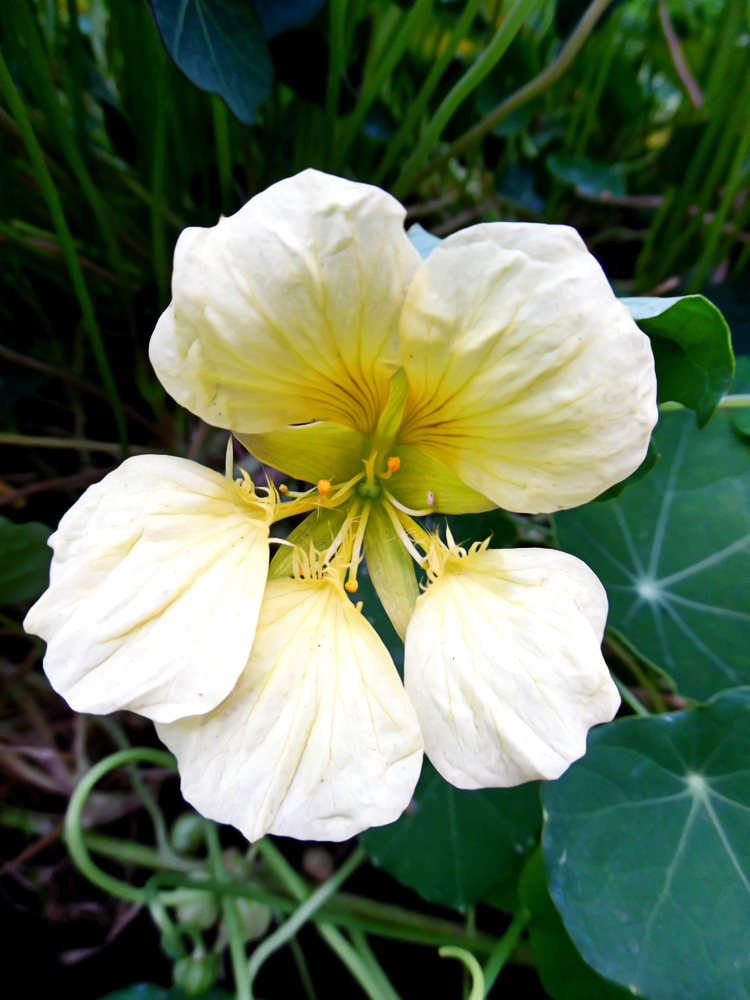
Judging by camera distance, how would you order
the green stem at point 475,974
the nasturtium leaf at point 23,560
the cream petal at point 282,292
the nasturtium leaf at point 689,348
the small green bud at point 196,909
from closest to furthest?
the cream petal at point 282,292
the nasturtium leaf at point 689,348
the green stem at point 475,974
the nasturtium leaf at point 23,560
the small green bud at point 196,909

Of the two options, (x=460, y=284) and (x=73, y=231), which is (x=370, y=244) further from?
(x=73, y=231)

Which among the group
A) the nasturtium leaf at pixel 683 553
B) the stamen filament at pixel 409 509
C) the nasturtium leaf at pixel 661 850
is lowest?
the nasturtium leaf at pixel 661 850

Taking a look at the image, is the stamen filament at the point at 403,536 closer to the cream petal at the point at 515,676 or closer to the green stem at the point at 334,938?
the cream petal at the point at 515,676

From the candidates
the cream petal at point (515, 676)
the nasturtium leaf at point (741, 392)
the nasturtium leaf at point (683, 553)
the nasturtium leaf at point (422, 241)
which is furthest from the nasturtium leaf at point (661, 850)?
the nasturtium leaf at point (422, 241)

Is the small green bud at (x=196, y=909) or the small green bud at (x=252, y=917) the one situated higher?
the small green bud at (x=196, y=909)

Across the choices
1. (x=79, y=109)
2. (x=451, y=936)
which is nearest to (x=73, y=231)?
(x=79, y=109)

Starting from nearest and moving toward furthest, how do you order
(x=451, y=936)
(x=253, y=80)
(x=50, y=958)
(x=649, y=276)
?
(x=253, y=80)
(x=451, y=936)
(x=50, y=958)
(x=649, y=276)

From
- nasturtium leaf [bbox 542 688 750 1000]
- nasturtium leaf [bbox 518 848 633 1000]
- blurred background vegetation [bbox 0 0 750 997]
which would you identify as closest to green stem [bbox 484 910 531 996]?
nasturtium leaf [bbox 518 848 633 1000]
